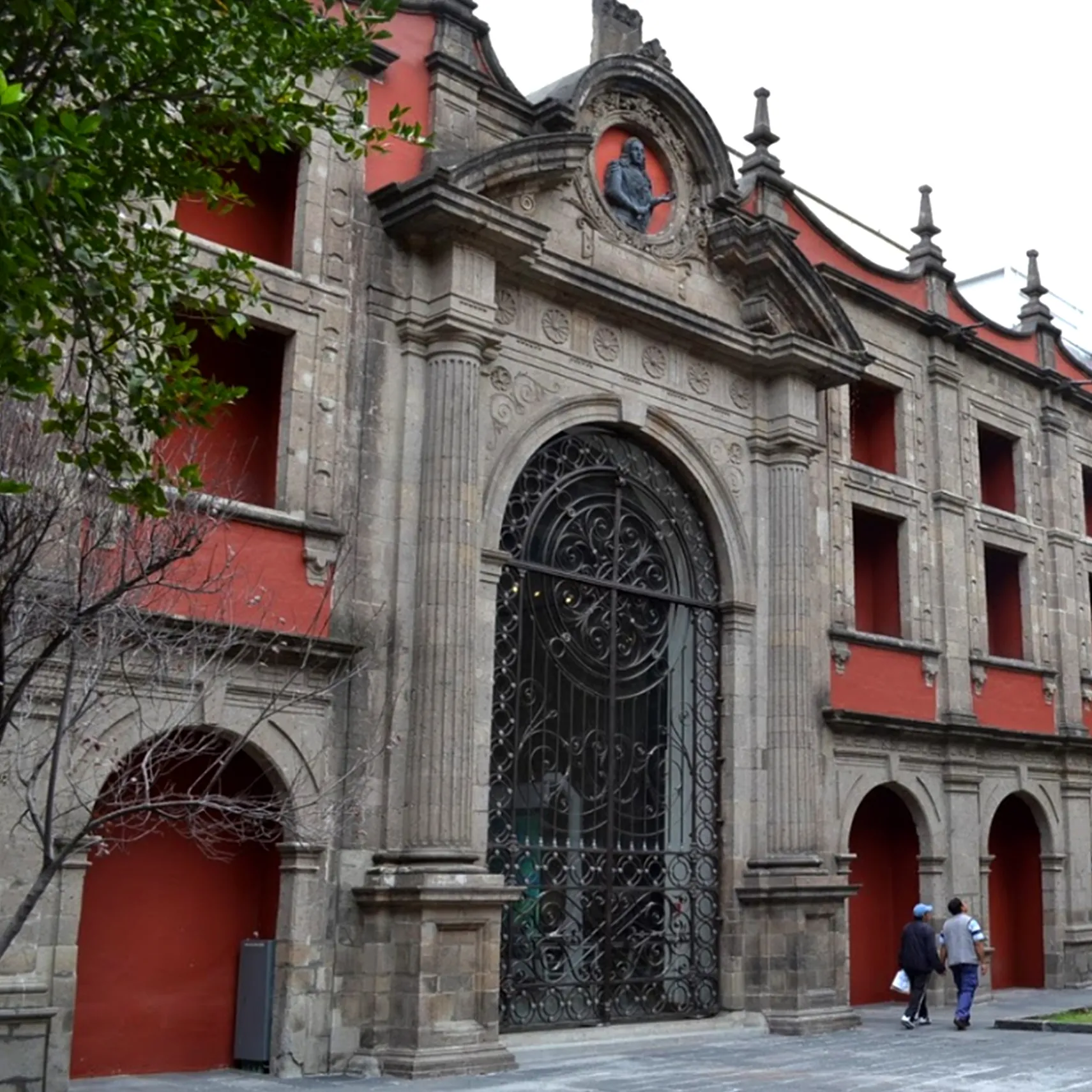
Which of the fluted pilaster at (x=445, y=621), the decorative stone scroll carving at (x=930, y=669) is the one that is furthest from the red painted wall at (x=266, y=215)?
the decorative stone scroll carving at (x=930, y=669)

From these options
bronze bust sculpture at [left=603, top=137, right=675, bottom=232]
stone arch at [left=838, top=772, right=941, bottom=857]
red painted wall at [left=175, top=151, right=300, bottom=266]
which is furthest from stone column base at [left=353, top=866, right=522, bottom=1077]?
bronze bust sculpture at [left=603, top=137, right=675, bottom=232]

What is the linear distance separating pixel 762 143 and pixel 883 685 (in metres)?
7.08

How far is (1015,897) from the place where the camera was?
22.1 meters

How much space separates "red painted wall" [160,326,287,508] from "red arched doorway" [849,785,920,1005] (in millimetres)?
9747

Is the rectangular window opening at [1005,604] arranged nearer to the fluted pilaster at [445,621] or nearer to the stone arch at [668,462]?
the stone arch at [668,462]

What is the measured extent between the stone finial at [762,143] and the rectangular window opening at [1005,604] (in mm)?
7041

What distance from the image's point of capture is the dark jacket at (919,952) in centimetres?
1622

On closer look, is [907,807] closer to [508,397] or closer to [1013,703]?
[1013,703]

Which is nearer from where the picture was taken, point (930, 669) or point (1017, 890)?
point (930, 669)

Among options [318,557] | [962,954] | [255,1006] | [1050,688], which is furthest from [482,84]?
[1050,688]

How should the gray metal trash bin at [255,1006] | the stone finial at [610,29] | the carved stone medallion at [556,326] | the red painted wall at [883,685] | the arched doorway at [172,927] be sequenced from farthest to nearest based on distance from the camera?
1. the red painted wall at [883,685]
2. the stone finial at [610,29]
3. the carved stone medallion at [556,326]
4. the gray metal trash bin at [255,1006]
5. the arched doorway at [172,927]

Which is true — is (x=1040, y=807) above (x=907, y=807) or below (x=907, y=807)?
above

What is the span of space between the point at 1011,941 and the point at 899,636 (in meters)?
5.40

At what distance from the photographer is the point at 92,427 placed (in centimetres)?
672
